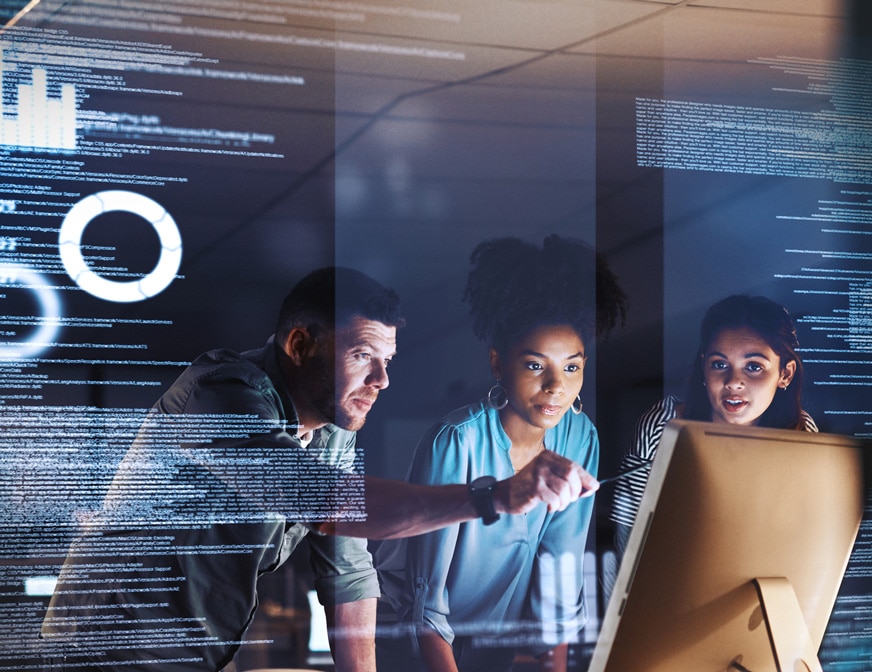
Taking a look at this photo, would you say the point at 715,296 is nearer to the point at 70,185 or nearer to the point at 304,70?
the point at 304,70

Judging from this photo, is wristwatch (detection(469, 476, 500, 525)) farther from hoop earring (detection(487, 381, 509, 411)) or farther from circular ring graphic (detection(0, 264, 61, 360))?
circular ring graphic (detection(0, 264, 61, 360))

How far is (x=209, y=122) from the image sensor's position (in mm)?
2166

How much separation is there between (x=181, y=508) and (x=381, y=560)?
512mm

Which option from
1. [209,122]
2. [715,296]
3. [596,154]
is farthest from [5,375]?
[715,296]

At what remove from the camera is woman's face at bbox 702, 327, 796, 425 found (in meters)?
2.57

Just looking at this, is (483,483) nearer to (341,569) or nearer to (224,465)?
(341,569)

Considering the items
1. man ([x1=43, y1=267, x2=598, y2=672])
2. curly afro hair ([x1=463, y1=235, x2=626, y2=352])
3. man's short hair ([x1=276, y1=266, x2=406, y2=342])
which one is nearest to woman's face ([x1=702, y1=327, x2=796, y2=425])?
curly afro hair ([x1=463, y1=235, x2=626, y2=352])

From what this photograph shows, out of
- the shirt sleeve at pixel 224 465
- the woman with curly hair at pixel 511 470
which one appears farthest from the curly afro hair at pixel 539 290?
the shirt sleeve at pixel 224 465

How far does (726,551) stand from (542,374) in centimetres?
100

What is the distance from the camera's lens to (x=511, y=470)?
93.7 inches

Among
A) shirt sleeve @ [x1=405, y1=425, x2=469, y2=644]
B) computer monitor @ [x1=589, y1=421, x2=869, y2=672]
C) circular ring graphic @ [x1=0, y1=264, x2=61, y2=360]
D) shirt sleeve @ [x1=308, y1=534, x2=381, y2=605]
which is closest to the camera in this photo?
computer monitor @ [x1=589, y1=421, x2=869, y2=672]

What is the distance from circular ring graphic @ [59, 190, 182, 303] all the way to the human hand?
1000mm

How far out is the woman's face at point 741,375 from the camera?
2.57 meters

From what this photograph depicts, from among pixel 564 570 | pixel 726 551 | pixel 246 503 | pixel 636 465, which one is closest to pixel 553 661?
pixel 564 570
